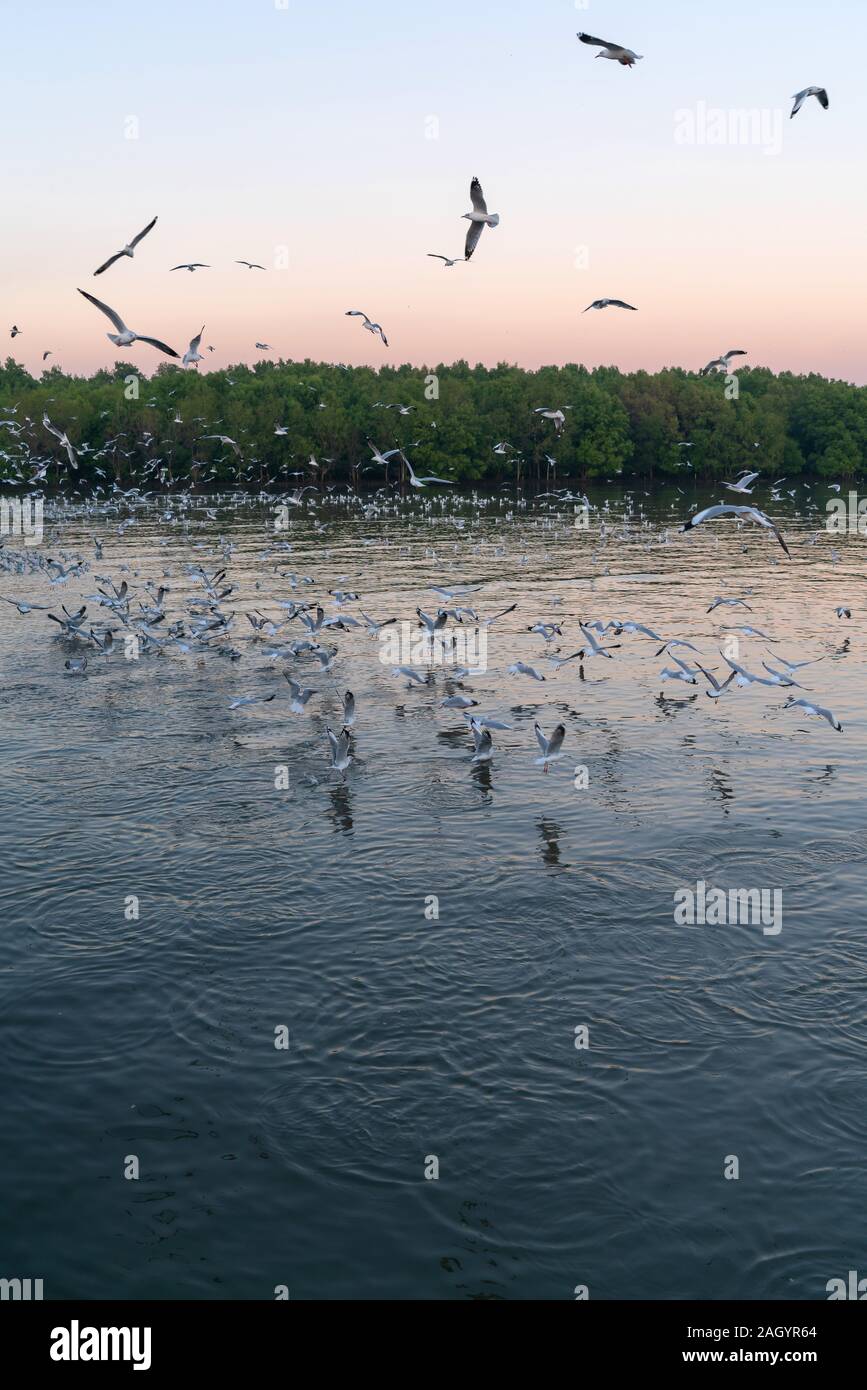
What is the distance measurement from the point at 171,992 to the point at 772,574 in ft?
181

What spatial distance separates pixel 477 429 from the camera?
16675 centimetres

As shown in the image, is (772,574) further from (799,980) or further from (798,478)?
(798,478)

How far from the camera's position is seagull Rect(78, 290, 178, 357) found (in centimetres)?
2298

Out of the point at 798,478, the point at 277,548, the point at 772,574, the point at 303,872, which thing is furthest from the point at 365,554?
the point at 798,478

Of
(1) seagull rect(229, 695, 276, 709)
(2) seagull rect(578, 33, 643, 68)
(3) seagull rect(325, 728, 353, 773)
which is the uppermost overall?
(2) seagull rect(578, 33, 643, 68)

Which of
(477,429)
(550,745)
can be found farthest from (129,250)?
(477,429)

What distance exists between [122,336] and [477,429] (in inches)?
5737

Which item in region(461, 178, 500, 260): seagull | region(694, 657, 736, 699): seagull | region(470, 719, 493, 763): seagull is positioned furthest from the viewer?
region(694, 657, 736, 699): seagull

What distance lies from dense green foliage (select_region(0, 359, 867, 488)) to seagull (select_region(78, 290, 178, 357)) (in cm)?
12958

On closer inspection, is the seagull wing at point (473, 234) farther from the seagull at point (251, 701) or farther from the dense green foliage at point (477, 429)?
the dense green foliage at point (477, 429)

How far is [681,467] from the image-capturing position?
174 metres
